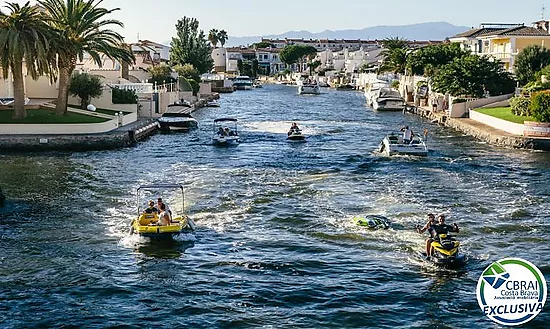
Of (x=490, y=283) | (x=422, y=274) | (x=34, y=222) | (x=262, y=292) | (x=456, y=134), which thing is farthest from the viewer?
(x=456, y=134)

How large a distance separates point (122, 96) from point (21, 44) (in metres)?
17.1

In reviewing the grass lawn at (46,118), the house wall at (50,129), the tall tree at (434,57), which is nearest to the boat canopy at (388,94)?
the tall tree at (434,57)

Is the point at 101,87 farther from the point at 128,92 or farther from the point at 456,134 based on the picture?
the point at 456,134

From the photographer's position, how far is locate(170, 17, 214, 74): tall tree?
12206 cm

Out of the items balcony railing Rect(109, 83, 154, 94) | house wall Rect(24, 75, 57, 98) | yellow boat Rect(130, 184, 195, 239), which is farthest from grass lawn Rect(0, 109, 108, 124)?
yellow boat Rect(130, 184, 195, 239)

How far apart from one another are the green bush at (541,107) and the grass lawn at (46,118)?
2995 cm

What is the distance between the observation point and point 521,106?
57594 mm

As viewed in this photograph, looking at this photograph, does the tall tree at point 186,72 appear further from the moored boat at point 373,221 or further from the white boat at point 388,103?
the moored boat at point 373,221

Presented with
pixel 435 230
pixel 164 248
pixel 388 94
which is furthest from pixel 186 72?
pixel 435 230

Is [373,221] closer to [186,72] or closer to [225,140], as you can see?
[225,140]

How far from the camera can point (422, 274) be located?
2170 centimetres

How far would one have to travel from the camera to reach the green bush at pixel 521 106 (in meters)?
56.9

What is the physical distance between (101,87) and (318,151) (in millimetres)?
22388

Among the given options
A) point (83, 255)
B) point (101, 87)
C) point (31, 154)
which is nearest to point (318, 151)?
point (31, 154)
